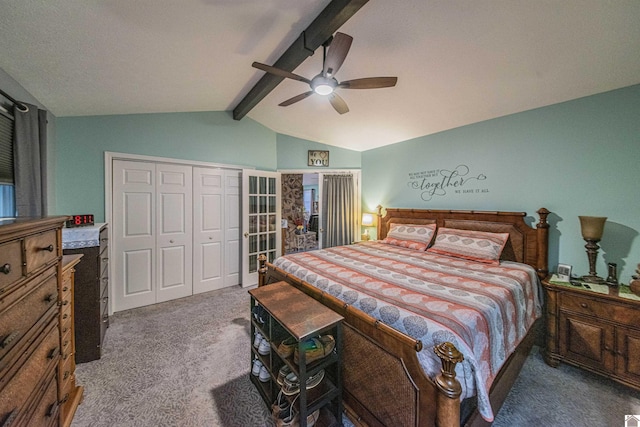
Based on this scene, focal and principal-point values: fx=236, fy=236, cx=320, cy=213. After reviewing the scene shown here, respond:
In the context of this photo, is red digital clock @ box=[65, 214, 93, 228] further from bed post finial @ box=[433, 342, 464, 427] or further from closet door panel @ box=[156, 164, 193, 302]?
bed post finial @ box=[433, 342, 464, 427]

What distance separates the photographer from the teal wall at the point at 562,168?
2.09m

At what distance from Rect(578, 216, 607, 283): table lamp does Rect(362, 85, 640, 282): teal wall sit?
172 millimetres

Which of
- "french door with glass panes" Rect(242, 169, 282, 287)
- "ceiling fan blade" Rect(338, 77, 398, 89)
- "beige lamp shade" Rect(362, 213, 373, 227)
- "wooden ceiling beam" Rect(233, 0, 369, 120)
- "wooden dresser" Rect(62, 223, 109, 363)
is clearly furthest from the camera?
"beige lamp shade" Rect(362, 213, 373, 227)

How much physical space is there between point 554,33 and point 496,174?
5.08 feet

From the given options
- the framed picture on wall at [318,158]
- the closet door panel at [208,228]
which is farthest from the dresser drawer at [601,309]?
the closet door panel at [208,228]

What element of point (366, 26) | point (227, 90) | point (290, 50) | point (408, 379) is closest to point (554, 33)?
point (366, 26)

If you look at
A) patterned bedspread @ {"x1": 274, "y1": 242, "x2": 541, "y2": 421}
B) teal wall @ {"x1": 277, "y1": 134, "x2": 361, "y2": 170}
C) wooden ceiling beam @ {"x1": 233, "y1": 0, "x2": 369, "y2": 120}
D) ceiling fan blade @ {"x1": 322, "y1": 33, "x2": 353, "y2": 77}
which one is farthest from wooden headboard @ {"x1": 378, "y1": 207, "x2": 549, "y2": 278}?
wooden ceiling beam @ {"x1": 233, "y1": 0, "x2": 369, "y2": 120}

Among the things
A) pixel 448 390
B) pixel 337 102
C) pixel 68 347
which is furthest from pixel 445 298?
pixel 68 347

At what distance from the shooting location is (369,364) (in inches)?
54.8

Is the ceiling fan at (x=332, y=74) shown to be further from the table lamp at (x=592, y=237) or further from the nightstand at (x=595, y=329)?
the nightstand at (x=595, y=329)

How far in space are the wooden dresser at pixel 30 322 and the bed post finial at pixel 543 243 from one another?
12.0 feet

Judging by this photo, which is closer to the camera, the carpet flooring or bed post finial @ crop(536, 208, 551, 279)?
the carpet flooring

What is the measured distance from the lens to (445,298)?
1.54 m

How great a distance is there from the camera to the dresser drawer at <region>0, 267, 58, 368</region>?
80cm
